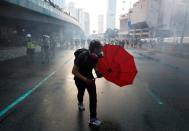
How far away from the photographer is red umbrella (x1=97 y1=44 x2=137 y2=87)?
5090 millimetres

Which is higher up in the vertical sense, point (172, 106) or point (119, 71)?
point (119, 71)

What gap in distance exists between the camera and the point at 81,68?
489 cm

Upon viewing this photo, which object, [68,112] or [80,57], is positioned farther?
[68,112]

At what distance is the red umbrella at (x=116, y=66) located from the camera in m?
5.09

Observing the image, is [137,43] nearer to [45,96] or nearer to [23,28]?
[23,28]

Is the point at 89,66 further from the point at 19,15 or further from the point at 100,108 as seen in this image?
the point at 19,15

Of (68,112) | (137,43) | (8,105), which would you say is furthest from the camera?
(137,43)

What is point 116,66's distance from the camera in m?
5.10

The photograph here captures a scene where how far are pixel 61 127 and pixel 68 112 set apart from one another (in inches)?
39.1

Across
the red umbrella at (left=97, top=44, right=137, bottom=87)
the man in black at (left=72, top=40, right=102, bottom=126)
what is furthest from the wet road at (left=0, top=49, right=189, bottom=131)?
the red umbrella at (left=97, top=44, right=137, bottom=87)

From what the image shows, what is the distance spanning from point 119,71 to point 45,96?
10.2ft

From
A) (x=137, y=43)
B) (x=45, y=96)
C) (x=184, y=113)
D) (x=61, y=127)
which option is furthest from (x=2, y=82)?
(x=137, y=43)

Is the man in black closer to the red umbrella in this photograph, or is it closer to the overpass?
the red umbrella

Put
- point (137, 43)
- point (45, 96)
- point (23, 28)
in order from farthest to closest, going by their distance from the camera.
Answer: point (137, 43) → point (23, 28) → point (45, 96)
